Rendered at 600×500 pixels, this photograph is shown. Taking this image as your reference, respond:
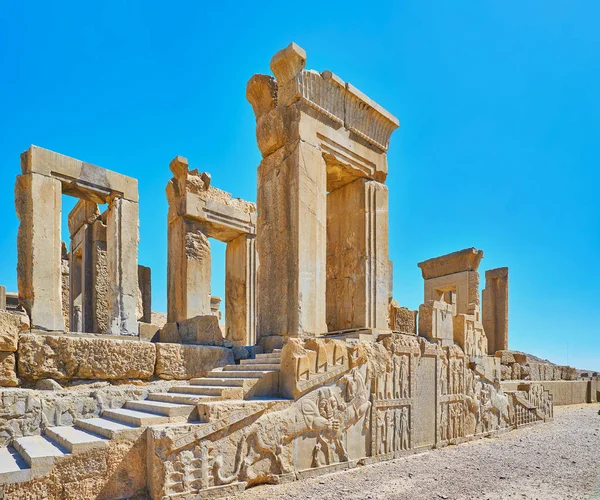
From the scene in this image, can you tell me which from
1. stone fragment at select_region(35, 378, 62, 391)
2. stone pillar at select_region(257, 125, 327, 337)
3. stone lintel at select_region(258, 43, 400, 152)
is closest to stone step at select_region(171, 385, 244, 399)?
stone fragment at select_region(35, 378, 62, 391)

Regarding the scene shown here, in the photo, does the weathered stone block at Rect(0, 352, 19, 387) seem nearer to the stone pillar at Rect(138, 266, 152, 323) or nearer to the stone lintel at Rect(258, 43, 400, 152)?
the stone lintel at Rect(258, 43, 400, 152)

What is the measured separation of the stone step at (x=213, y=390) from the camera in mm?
4742

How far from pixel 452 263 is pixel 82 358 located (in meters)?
13.2

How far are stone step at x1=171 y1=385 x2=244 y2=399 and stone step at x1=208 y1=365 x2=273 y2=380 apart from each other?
30 centimetres

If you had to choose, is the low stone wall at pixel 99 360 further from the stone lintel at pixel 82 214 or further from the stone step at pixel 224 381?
the stone lintel at pixel 82 214

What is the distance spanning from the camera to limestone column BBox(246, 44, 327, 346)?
21.6ft

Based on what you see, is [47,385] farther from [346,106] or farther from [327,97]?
[346,106]

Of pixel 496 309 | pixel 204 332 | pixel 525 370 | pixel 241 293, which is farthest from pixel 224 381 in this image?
pixel 496 309

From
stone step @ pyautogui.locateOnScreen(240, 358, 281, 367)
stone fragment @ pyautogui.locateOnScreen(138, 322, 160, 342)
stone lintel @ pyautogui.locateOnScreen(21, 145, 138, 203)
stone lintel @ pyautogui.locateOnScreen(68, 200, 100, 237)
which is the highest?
stone lintel @ pyautogui.locateOnScreen(21, 145, 138, 203)

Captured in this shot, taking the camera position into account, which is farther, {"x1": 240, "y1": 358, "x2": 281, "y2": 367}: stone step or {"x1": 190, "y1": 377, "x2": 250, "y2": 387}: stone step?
{"x1": 240, "y1": 358, "x2": 281, "y2": 367}: stone step

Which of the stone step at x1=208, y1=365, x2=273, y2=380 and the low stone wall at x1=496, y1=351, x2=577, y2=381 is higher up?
the stone step at x1=208, y1=365, x2=273, y2=380

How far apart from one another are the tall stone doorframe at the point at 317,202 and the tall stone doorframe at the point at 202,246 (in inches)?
106

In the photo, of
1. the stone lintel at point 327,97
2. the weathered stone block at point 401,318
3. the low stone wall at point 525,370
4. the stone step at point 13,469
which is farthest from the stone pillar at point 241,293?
the low stone wall at point 525,370

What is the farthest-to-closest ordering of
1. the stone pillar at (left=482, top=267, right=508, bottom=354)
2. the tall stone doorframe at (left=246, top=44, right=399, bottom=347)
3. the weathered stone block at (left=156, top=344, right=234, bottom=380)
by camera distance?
1. the stone pillar at (left=482, top=267, right=508, bottom=354)
2. the tall stone doorframe at (left=246, top=44, right=399, bottom=347)
3. the weathered stone block at (left=156, top=344, right=234, bottom=380)
